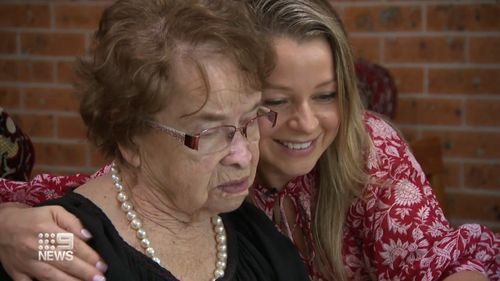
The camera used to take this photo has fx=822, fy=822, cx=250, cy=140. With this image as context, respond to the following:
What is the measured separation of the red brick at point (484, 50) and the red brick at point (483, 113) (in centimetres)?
16

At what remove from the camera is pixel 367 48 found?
329 cm

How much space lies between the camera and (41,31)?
3.68m

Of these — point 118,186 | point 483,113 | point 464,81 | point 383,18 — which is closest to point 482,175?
point 483,113

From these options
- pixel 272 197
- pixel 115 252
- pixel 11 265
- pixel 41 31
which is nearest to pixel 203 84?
pixel 115 252

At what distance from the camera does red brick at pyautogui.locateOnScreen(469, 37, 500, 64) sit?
311 cm

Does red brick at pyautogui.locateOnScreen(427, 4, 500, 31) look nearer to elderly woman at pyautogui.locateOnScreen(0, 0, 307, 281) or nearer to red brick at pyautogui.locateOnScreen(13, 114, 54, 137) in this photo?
red brick at pyautogui.locateOnScreen(13, 114, 54, 137)

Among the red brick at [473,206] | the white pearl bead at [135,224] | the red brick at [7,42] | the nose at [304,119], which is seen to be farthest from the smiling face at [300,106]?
the red brick at [7,42]

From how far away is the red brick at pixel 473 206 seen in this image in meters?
3.22

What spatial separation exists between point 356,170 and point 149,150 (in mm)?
557

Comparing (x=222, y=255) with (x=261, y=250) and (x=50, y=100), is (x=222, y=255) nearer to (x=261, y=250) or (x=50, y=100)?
(x=261, y=250)

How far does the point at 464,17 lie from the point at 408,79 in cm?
32

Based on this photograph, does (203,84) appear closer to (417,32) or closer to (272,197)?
(272,197)

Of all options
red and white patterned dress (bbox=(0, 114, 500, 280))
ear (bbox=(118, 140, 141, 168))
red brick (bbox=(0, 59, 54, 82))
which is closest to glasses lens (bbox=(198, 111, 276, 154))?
ear (bbox=(118, 140, 141, 168))

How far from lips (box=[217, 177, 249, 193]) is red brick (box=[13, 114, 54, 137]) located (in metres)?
2.51
